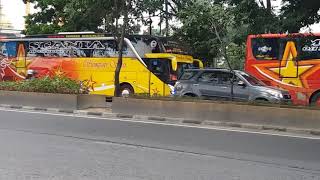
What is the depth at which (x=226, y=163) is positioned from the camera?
926 centimetres

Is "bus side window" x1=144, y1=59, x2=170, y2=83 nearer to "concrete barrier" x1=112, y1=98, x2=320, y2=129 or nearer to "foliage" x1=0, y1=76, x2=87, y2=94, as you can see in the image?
"foliage" x1=0, y1=76, x2=87, y2=94

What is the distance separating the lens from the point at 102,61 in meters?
27.0

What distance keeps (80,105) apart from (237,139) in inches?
347

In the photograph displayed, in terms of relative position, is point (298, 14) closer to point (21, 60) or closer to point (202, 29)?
point (202, 29)

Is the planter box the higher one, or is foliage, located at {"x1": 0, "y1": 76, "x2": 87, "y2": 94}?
foliage, located at {"x1": 0, "y1": 76, "x2": 87, "y2": 94}

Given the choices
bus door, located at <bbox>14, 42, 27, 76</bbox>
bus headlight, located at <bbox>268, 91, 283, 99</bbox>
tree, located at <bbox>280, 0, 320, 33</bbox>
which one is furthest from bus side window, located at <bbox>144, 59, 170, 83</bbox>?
tree, located at <bbox>280, 0, 320, 33</bbox>

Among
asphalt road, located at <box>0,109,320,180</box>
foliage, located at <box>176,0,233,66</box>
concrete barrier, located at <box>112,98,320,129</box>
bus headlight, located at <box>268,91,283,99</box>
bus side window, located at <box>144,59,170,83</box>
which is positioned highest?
foliage, located at <box>176,0,233,66</box>

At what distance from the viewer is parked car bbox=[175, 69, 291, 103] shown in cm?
1822

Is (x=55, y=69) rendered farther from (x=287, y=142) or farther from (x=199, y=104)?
(x=287, y=142)

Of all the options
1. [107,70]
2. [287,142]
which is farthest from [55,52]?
[287,142]

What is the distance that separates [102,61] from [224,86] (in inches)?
382

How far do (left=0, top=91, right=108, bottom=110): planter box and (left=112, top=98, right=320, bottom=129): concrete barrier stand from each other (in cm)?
182

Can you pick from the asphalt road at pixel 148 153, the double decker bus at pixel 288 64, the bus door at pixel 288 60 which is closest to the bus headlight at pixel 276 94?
the double decker bus at pixel 288 64

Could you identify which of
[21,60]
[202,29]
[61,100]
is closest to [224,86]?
[61,100]
